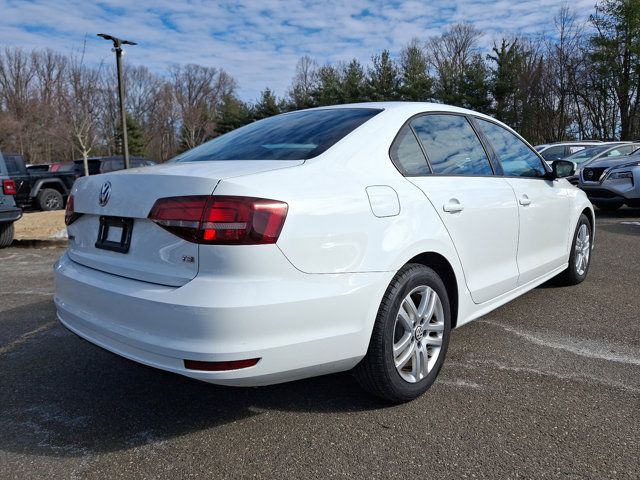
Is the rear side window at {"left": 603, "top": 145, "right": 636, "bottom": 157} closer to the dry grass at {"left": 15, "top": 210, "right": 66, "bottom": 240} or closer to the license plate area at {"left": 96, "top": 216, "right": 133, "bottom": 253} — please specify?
the dry grass at {"left": 15, "top": 210, "right": 66, "bottom": 240}

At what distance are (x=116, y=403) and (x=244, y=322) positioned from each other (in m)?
1.17

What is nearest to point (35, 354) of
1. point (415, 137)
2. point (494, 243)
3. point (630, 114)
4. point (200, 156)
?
point (200, 156)

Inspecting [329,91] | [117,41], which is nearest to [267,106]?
[329,91]

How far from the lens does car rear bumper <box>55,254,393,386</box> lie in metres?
1.98

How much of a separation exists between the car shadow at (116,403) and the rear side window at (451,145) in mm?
1360

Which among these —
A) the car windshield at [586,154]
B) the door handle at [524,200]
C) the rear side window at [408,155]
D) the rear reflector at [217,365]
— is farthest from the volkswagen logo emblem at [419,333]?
the car windshield at [586,154]

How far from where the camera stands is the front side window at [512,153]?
3.59 meters

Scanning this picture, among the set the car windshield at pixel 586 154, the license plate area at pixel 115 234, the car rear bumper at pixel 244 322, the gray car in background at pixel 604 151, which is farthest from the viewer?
the car windshield at pixel 586 154

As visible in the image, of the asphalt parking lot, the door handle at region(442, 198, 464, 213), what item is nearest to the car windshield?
the asphalt parking lot

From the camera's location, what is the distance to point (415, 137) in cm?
290

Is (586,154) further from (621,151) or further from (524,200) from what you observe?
(524,200)

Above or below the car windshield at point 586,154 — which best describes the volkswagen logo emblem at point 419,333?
below

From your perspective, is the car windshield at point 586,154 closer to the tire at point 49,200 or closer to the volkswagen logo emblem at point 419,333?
the volkswagen logo emblem at point 419,333

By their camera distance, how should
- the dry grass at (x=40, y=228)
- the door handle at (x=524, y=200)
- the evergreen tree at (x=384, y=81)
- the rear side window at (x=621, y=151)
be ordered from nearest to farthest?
the door handle at (x=524, y=200) → the dry grass at (x=40, y=228) → the rear side window at (x=621, y=151) → the evergreen tree at (x=384, y=81)
